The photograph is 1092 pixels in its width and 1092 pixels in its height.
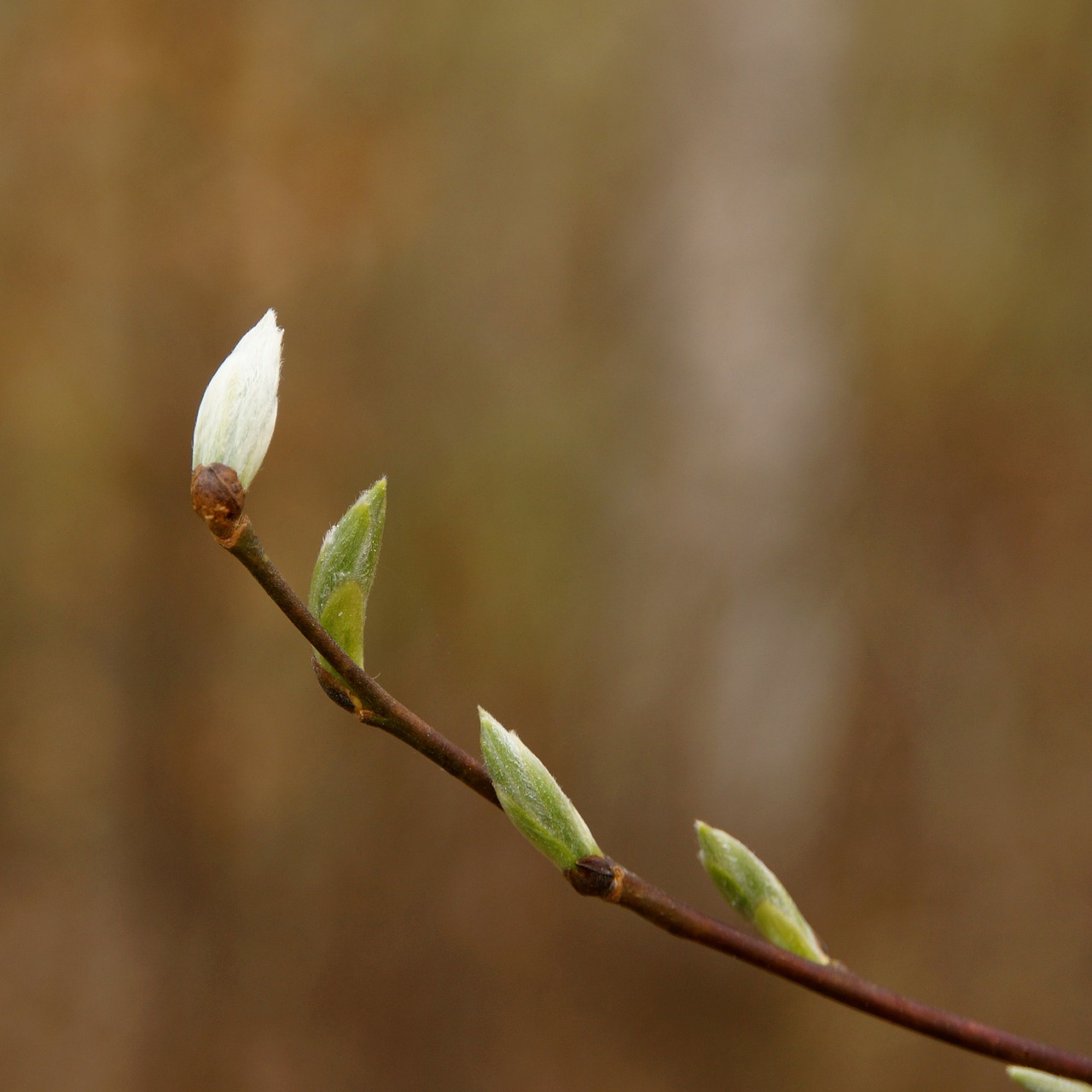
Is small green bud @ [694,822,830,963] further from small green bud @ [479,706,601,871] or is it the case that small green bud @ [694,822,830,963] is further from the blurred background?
the blurred background

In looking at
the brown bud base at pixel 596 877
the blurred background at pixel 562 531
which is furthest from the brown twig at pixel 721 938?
the blurred background at pixel 562 531

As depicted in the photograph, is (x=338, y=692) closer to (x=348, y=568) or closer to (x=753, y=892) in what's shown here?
(x=348, y=568)

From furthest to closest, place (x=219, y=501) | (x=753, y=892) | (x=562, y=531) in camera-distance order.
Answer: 1. (x=562, y=531)
2. (x=753, y=892)
3. (x=219, y=501)

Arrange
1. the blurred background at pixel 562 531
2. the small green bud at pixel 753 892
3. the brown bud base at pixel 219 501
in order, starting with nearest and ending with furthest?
the brown bud base at pixel 219 501 < the small green bud at pixel 753 892 < the blurred background at pixel 562 531

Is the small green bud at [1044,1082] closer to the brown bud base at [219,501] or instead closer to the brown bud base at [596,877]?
the brown bud base at [596,877]

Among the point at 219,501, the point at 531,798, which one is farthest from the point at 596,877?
the point at 219,501

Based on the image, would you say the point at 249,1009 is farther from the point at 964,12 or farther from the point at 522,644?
the point at 964,12
